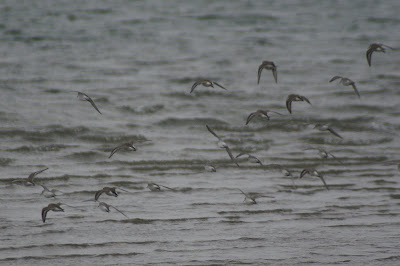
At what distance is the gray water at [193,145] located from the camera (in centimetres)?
793

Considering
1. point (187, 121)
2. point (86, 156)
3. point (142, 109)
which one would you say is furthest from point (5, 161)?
point (142, 109)

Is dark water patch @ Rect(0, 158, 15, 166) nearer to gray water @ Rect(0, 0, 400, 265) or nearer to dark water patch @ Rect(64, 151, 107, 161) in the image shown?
gray water @ Rect(0, 0, 400, 265)

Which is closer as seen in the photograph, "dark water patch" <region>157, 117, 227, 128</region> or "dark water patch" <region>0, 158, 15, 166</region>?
"dark water patch" <region>0, 158, 15, 166</region>

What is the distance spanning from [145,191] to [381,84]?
1169 cm

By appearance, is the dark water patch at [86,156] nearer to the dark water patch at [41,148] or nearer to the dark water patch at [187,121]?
the dark water patch at [41,148]

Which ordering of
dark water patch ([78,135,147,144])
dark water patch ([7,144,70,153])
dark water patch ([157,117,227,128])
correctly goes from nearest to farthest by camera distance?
dark water patch ([7,144,70,153])
dark water patch ([78,135,147,144])
dark water patch ([157,117,227,128])

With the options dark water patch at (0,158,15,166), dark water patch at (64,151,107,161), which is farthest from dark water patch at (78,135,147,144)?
dark water patch at (0,158,15,166)

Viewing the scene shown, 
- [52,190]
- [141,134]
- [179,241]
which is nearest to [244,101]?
[141,134]

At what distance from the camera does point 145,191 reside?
10312 millimetres

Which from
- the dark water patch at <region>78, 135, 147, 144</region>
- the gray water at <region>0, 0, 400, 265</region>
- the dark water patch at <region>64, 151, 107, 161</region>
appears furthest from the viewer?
the dark water patch at <region>78, 135, 147, 144</region>

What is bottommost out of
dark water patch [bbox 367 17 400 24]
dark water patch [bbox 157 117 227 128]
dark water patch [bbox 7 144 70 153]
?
dark water patch [bbox 157 117 227 128]

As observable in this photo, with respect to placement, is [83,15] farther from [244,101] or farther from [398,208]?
[398,208]

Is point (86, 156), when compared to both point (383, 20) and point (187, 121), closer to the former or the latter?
point (187, 121)

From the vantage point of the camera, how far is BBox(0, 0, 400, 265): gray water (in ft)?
26.0
